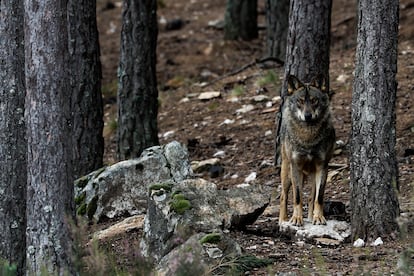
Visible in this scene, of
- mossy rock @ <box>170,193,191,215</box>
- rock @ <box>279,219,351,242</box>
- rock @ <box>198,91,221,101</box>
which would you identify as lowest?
rock @ <box>198,91,221,101</box>

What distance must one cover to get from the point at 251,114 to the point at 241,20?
6992mm

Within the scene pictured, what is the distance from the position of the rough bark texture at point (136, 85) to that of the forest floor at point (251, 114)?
1017 mm

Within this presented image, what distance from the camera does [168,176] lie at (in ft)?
37.9

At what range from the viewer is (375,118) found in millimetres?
8945

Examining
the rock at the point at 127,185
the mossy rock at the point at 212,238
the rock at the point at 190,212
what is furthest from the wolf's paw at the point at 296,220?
the rock at the point at 127,185

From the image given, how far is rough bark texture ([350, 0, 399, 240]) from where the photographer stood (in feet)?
29.2

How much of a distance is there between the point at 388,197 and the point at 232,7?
46.6ft

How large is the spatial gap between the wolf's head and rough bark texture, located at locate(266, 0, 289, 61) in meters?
7.69

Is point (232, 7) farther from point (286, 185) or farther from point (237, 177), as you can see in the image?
point (286, 185)

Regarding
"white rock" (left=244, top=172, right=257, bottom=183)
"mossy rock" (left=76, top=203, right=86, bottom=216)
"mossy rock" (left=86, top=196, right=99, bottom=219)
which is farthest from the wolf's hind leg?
"white rock" (left=244, top=172, right=257, bottom=183)

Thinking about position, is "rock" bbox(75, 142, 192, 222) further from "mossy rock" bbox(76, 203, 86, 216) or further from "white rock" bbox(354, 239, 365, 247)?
"white rock" bbox(354, 239, 365, 247)

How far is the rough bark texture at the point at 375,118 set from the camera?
351 inches

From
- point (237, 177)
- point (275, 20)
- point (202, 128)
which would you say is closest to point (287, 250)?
point (237, 177)

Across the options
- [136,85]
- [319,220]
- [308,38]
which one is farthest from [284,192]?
[136,85]
